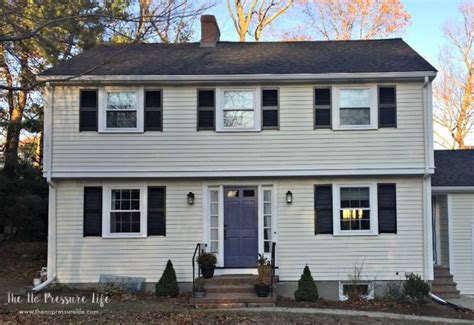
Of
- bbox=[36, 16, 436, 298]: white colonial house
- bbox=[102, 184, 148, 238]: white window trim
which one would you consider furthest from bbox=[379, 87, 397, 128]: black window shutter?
bbox=[102, 184, 148, 238]: white window trim

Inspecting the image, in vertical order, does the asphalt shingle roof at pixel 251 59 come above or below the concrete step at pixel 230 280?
above

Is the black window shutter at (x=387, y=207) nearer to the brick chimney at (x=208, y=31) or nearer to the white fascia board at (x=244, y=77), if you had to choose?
the white fascia board at (x=244, y=77)

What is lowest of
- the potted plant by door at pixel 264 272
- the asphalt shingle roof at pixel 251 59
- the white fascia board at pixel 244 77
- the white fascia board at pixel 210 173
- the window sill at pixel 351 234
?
the potted plant by door at pixel 264 272

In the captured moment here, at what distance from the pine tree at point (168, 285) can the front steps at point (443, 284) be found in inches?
263

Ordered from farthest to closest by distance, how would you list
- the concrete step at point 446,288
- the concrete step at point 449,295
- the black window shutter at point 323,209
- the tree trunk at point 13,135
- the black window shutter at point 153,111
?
the tree trunk at point 13,135, the concrete step at point 446,288, the concrete step at point 449,295, the black window shutter at point 153,111, the black window shutter at point 323,209

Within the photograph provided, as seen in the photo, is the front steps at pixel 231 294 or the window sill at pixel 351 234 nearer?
the front steps at pixel 231 294

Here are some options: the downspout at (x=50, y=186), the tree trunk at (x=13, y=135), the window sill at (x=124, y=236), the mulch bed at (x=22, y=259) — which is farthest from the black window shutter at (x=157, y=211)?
the tree trunk at (x=13, y=135)

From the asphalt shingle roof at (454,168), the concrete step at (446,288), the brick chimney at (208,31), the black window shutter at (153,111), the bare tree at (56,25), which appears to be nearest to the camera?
the bare tree at (56,25)

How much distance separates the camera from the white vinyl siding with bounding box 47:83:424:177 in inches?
539

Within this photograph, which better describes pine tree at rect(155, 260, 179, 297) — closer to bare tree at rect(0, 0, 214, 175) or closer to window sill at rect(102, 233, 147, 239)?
window sill at rect(102, 233, 147, 239)

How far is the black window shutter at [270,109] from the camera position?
13.9 metres

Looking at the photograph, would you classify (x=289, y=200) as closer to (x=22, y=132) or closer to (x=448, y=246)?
(x=448, y=246)

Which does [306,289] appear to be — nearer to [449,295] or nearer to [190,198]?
[190,198]

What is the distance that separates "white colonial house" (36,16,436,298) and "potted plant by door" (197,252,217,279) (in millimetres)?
547
